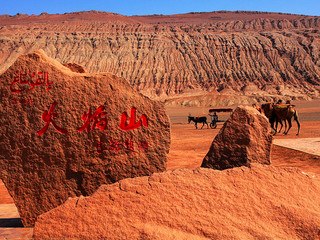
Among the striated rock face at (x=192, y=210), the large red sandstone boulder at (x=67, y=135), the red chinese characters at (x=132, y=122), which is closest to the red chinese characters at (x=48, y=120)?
the large red sandstone boulder at (x=67, y=135)

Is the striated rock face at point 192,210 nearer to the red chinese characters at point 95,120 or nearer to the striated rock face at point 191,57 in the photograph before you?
the red chinese characters at point 95,120

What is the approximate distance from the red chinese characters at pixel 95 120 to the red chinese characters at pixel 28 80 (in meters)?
0.65

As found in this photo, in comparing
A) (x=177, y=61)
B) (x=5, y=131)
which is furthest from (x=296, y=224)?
(x=177, y=61)

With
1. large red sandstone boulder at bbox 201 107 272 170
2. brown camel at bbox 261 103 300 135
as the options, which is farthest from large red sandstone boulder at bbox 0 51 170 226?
brown camel at bbox 261 103 300 135

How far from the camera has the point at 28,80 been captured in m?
4.28

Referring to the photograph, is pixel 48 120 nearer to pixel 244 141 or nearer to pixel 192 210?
pixel 192 210

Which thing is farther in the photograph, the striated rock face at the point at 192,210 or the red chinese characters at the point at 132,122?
the red chinese characters at the point at 132,122

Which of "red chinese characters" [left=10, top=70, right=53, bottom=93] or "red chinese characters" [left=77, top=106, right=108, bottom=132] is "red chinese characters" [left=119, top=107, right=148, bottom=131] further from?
"red chinese characters" [left=10, top=70, right=53, bottom=93]

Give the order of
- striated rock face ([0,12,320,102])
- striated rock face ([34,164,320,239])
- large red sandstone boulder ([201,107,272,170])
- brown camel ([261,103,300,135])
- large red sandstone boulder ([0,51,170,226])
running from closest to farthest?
striated rock face ([34,164,320,239]), large red sandstone boulder ([0,51,170,226]), large red sandstone boulder ([201,107,272,170]), brown camel ([261,103,300,135]), striated rock face ([0,12,320,102])

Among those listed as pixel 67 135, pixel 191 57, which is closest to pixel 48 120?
pixel 67 135

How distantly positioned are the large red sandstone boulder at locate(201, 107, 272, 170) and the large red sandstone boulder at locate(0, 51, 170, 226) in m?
0.98

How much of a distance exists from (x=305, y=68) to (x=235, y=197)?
206ft

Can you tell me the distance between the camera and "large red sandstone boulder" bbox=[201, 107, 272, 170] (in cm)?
460

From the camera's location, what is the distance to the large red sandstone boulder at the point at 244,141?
460cm
